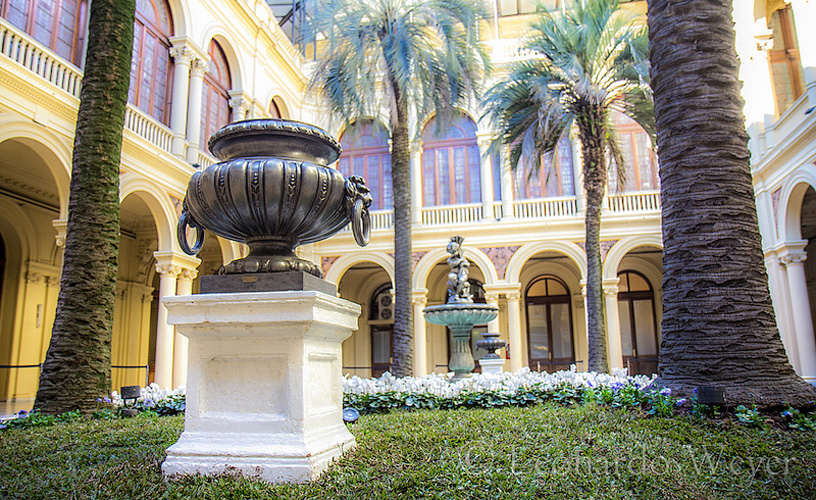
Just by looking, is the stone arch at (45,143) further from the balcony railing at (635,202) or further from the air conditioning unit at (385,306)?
the balcony railing at (635,202)

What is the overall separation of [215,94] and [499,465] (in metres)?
15.3

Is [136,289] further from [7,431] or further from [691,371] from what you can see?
[691,371]

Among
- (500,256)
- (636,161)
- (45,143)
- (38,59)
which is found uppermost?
(636,161)

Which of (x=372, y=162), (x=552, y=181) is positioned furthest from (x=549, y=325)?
(x=372, y=162)

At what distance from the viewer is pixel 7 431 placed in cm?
499

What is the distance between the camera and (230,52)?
54.6 ft

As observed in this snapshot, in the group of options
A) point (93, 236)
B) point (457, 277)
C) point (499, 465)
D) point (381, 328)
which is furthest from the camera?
point (381, 328)

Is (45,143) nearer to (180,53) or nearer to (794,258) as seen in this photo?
(180,53)

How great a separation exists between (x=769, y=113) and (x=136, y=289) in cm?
1693

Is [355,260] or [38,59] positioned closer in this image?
[38,59]

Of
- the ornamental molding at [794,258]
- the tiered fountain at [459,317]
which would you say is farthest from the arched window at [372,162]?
the ornamental molding at [794,258]

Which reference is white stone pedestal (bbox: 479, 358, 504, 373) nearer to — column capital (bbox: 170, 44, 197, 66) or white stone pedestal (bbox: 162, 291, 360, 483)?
column capital (bbox: 170, 44, 197, 66)

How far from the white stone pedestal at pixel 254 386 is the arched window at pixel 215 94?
13.3 meters

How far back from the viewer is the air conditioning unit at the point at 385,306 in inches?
914
